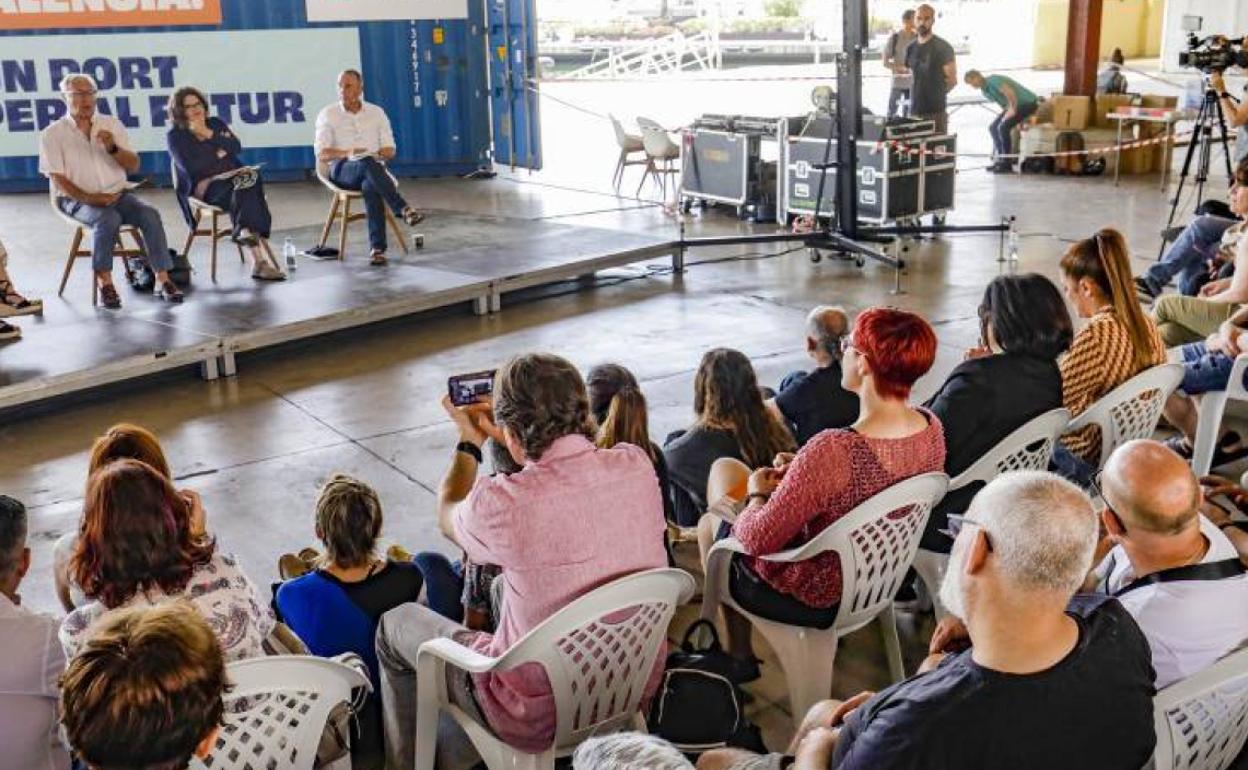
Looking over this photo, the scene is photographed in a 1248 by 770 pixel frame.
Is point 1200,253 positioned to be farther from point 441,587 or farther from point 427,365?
point 441,587

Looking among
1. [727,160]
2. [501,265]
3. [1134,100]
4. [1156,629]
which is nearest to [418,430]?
[501,265]

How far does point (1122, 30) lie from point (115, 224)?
26.5 meters

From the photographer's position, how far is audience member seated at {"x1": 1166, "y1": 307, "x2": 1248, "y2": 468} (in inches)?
185

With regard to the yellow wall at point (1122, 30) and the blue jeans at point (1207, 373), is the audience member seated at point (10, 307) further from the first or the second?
the yellow wall at point (1122, 30)

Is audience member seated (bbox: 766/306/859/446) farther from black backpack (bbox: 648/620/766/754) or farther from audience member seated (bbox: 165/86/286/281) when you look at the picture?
audience member seated (bbox: 165/86/286/281)

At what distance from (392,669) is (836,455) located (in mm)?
1182

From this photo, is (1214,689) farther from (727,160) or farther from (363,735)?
(727,160)

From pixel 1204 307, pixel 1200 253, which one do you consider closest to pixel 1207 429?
pixel 1204 307

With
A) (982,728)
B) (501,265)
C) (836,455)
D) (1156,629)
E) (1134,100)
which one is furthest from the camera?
(1134,100)

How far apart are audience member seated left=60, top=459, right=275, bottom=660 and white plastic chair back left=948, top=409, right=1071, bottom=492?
6.27 ft

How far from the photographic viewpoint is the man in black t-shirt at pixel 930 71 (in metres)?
11.3

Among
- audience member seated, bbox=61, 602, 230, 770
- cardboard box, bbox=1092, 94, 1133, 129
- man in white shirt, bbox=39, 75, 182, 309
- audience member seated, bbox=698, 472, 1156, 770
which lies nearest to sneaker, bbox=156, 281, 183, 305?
man in white shirt, bbox=39, 75, 182, 309

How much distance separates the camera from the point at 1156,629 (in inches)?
99.0

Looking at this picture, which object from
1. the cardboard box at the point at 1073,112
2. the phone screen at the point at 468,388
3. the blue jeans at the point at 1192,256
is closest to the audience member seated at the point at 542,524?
the phone screen at the point at 468,388
